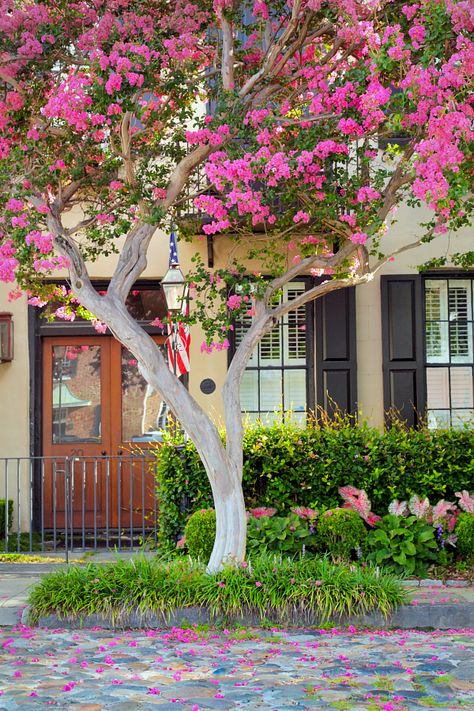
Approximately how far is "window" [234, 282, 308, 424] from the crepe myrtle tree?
340cm

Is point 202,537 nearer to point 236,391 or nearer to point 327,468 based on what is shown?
point 236,391

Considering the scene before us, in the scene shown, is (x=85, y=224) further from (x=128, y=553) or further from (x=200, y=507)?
(x=128, y=553)

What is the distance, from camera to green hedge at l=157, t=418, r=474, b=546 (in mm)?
9672

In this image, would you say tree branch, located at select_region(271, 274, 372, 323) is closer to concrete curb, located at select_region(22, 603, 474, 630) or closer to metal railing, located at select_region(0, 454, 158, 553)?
A: concrete curb, located at select_region(22, 603, 474, 630)

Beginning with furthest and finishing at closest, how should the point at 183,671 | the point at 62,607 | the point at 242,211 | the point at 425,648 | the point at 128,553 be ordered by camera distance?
the point at 128,553, the point at 242,211, the point at 62,607, the point at 425,648, the point at 183,671

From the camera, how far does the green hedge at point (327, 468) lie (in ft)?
31.7

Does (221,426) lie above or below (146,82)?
below

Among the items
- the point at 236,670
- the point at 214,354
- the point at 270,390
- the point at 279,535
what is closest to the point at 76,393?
the point at 214,354

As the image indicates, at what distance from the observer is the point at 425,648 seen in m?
6.86

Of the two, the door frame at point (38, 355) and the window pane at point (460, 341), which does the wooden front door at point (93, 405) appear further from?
the window pane at point (460, 341)

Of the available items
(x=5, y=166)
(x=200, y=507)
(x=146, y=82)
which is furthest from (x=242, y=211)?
(x=200, y=507)

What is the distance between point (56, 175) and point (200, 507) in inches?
132

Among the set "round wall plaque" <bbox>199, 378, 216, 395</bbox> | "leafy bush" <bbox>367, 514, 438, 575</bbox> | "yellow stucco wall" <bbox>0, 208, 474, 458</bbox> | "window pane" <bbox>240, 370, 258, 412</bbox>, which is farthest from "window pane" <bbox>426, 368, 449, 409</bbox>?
"leafy bush" <bbox>367, 514, 438, 575</bbox>

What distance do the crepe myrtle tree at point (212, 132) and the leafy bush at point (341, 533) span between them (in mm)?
1094
